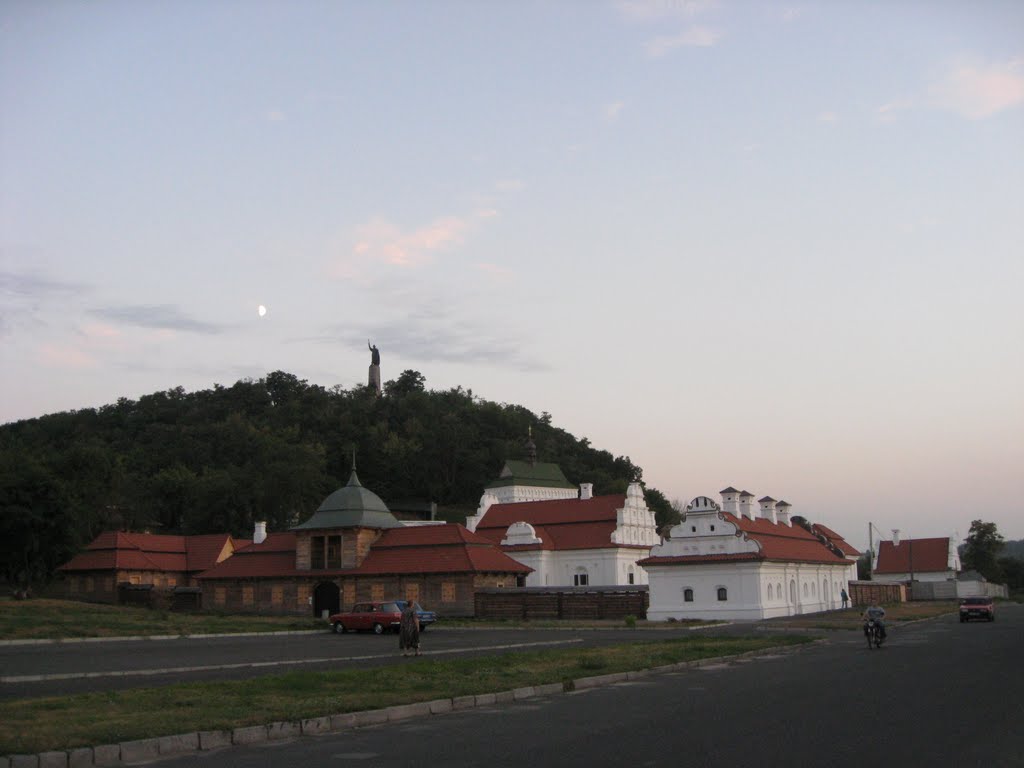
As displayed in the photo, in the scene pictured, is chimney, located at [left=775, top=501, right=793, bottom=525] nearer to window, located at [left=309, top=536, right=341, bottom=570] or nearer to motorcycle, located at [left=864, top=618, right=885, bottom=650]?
window, located at [left=309, top=536, right=341, bottom=570]

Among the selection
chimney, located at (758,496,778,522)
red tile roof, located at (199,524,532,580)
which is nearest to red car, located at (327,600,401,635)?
red tile roof, located at (199,524,532,580)

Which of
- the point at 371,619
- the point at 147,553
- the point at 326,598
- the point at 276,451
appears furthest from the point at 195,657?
the point at 276,451

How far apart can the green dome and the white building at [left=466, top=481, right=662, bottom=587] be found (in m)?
12.9

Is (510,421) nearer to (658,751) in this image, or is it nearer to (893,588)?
(893,588)

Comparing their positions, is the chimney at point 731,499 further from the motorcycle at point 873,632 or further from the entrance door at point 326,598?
the motorcycle at point 873,632

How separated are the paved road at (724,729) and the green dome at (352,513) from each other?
53.8 m

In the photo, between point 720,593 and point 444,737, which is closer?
point 444,737

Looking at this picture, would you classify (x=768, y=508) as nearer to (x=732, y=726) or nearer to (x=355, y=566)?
(x=355, y=566)

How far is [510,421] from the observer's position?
16688cm

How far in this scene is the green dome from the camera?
74250mm

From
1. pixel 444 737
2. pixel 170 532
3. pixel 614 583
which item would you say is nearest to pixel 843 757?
pixel 444 737

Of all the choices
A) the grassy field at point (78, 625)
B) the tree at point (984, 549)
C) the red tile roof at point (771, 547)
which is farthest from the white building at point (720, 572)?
the tree at point (984, 549)

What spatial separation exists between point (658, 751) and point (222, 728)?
6040 mm

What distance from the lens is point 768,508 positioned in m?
82.9
